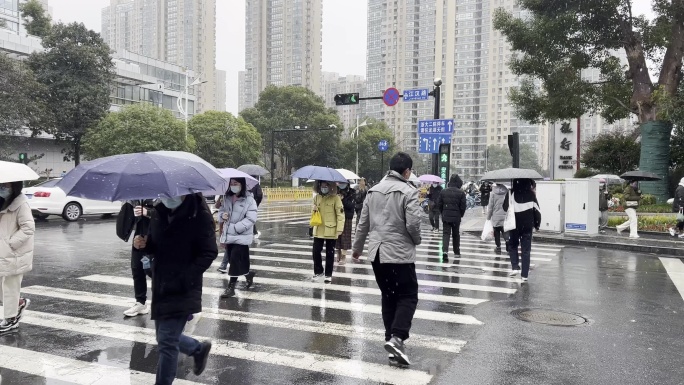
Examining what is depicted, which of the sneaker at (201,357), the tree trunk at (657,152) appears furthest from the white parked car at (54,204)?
the tree trunk at (657,152)

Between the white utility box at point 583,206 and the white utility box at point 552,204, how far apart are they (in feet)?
1.06

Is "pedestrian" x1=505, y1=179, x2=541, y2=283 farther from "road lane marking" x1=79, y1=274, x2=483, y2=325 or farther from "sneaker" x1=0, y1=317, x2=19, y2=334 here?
"sneaker" x1=0, y1=317, x2=19, y2=334

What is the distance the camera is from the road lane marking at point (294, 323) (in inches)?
228

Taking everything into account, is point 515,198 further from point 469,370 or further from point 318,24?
point 318,24

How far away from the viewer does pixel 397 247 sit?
5207 millimetres

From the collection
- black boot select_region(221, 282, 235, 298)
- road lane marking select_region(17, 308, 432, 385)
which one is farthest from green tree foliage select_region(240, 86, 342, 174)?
road lane marking select_region(17, 308, 432, 385)

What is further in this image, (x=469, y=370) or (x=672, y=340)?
(x=672, y=340)

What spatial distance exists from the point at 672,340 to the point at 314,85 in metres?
119

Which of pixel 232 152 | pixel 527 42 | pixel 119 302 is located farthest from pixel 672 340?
pixel 232 152

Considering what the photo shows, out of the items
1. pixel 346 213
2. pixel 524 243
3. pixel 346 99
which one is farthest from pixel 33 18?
pixel 524 243

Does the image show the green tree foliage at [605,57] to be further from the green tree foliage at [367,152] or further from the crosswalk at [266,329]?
the green tree foliage at [367,152]

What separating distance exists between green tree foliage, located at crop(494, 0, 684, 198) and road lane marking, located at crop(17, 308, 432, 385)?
1907cm

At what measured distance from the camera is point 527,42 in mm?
22859

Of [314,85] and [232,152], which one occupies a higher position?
[314,85]
